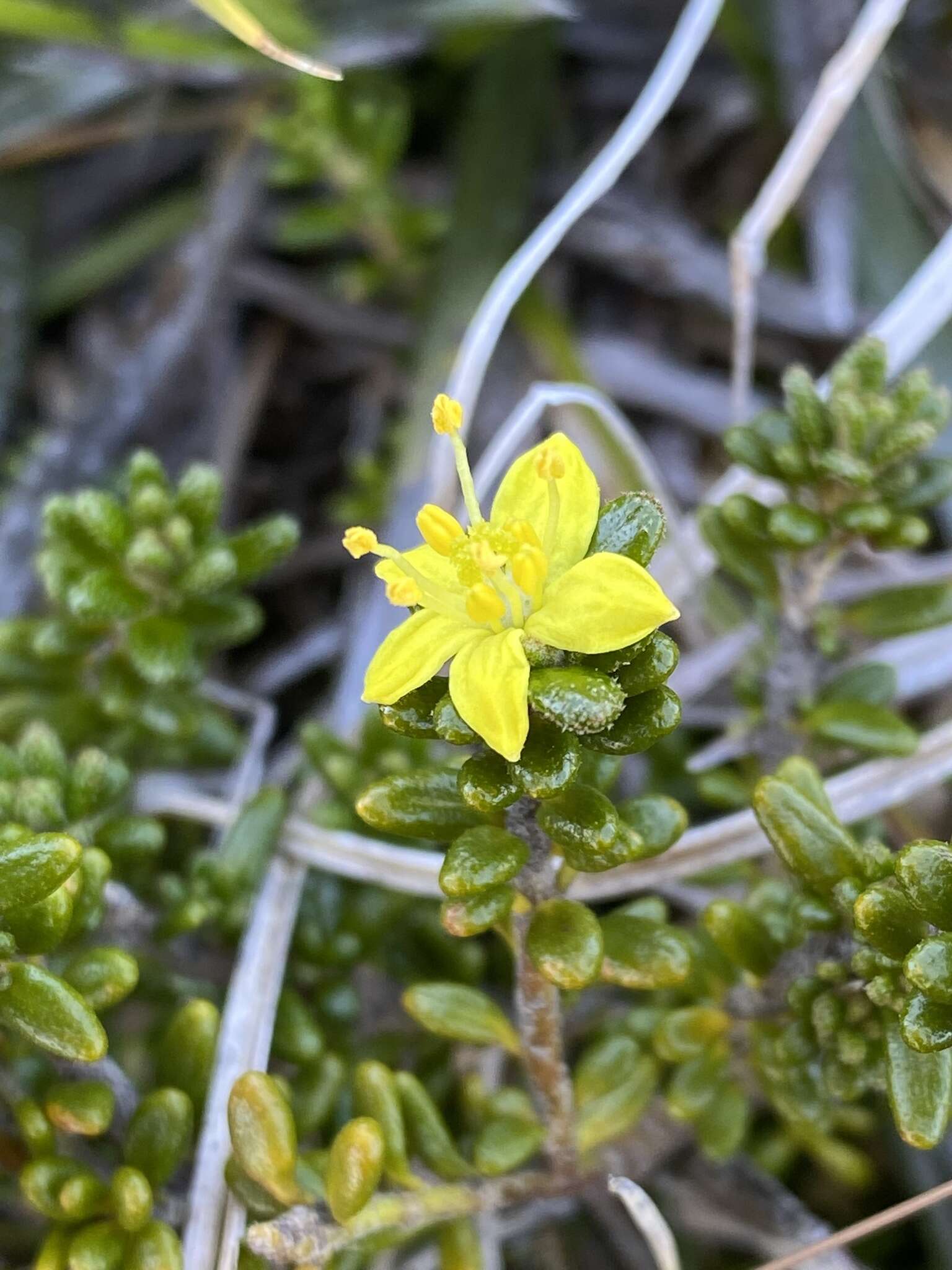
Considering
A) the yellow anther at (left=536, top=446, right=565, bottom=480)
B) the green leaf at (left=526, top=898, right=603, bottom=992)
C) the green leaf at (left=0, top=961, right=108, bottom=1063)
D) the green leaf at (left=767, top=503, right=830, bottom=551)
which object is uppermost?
the yellow anther at (left=536, top=446, right=565, bottom=480)

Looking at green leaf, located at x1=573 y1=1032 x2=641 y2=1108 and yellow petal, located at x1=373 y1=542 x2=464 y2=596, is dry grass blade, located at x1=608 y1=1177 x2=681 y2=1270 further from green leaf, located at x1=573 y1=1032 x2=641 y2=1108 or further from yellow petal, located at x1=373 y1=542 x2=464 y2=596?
yellow petal, located at x1=373 y1=542 x2=464 y2=596

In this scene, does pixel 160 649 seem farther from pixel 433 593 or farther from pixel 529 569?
pixel 529 569

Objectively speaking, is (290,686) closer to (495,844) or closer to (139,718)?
(139,718)

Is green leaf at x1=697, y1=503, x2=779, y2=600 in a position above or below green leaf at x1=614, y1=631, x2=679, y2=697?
below

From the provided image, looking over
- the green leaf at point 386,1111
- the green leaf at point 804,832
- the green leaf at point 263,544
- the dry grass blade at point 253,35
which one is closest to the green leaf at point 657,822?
the green leaf at point 804,832

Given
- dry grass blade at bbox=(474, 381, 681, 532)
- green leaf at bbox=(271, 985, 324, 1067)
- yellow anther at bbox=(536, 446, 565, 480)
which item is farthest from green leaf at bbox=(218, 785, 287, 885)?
yellow anther at bbox=(536, 446, 565, 480)

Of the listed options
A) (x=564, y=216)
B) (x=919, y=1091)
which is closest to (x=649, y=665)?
(x=919, y=1091)
